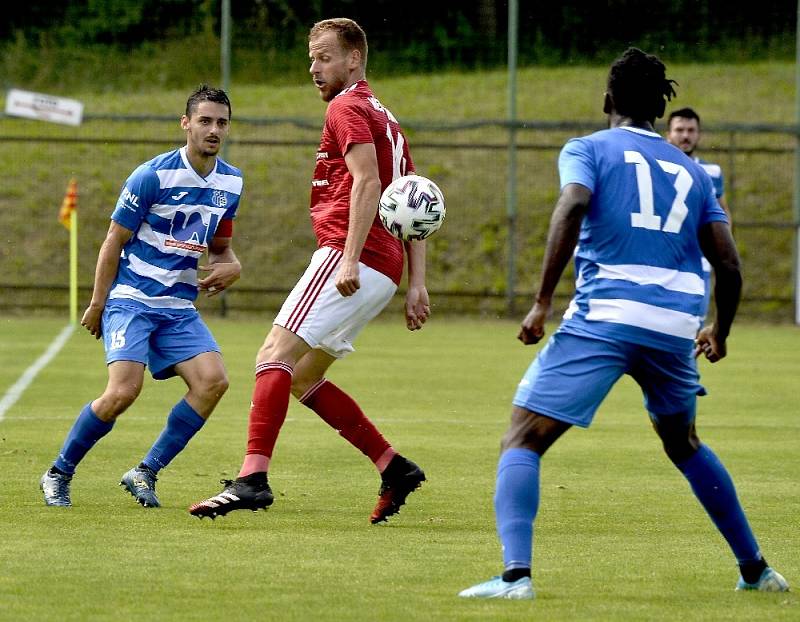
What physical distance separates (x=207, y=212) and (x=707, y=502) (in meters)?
3.12

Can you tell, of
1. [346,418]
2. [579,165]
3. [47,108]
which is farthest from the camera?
[47,108]

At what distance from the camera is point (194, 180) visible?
754cm

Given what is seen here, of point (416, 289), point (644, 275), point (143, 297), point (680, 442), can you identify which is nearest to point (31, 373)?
point (143, 297)

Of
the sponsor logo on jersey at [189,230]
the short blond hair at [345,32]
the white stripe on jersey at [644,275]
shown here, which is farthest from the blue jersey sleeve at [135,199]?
the white stripe on jersey at [644,275]

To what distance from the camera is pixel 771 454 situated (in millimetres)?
9469

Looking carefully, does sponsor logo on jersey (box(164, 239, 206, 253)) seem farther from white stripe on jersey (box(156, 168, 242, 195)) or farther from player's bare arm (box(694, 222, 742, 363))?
player's bare arm (box(694, 222, 742, 363))

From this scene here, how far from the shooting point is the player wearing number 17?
508cm

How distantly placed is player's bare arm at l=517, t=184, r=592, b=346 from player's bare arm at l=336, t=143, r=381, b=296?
168 centimetres

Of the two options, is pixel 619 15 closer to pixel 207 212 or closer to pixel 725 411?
pixel 725 411

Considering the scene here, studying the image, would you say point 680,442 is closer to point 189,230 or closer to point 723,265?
point 723,265

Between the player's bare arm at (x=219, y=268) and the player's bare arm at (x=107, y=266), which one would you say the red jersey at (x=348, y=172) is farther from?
the player's bare arm at (x=107, y=266)

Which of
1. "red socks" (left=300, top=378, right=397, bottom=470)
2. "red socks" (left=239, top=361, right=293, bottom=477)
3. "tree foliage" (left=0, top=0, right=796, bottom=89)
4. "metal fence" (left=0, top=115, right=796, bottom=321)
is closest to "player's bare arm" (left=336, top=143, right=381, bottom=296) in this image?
"red socks" (left=239, top=361, right=293, bottom=477)

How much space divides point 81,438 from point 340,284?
1.52 meters

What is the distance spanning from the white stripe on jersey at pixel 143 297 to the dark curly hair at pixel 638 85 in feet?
9.37
